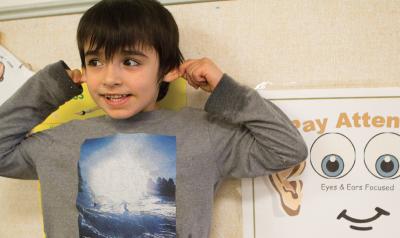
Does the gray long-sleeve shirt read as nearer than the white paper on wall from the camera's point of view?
Yes

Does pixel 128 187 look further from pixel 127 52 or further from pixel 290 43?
pixel 290 43

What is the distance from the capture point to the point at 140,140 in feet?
2.00

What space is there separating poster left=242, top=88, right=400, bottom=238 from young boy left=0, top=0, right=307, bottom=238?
86 millimetres

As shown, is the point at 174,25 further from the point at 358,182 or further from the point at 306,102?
the point at 358,182

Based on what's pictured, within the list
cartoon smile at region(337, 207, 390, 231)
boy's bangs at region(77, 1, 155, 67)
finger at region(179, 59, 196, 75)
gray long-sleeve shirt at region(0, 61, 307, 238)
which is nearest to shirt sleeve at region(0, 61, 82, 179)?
gray long-sleeve shirt at region(0, 61, 307, 238)

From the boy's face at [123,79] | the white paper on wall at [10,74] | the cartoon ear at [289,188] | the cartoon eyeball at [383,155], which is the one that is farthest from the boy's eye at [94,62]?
the cartoon eyeball at [383,155]

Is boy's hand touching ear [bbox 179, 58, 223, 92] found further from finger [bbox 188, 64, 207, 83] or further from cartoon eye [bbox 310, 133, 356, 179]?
cartoon eye [bbox 310, 133, 356, 179]

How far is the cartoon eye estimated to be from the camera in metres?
0.64

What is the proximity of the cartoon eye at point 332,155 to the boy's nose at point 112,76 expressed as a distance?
1.24ft

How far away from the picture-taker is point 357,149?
64 centimetres

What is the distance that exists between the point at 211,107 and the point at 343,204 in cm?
31

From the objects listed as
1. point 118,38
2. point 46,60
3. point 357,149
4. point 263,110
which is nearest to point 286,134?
point 263,110

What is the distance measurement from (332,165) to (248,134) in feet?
Answer: 0.60

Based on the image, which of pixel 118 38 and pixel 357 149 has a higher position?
pixel 118 38
